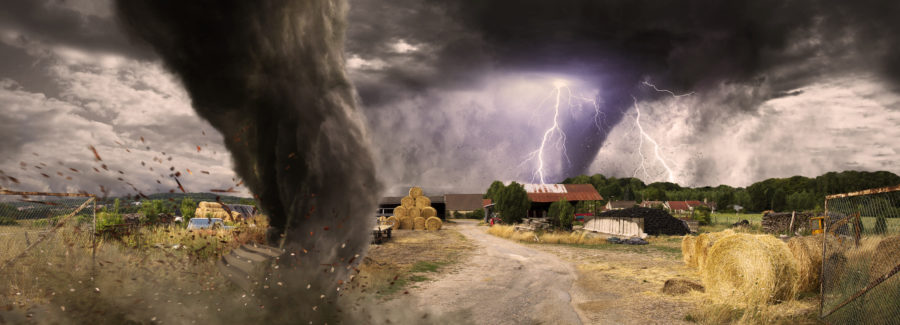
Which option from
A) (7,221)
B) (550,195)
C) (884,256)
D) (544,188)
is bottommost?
(884,256)

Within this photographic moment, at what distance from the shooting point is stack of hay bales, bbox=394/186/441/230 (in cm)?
4289

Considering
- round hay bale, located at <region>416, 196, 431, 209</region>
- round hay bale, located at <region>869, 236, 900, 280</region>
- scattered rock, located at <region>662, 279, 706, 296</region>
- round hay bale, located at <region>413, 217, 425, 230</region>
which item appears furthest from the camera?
round hay bale, located at <region>416, 196, 431, 209</region>

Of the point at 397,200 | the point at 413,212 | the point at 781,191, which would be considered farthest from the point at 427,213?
the point at 781,191

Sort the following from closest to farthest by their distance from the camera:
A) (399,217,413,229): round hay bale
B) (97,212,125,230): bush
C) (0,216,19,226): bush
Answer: (0,216,19,226): bush, (97,212,125,230): bush, (399,217,413,229): round hay bale

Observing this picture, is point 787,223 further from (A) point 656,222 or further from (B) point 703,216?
(B) point 703,216

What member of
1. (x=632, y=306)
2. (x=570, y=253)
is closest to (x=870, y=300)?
(x=632, y=306)

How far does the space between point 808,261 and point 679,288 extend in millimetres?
3565

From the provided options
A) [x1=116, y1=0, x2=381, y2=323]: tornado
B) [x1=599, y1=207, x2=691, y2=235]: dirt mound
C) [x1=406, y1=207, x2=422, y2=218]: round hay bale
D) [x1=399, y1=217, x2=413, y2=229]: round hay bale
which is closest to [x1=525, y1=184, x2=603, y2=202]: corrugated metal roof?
[x1=406, y1=207, x2=422, y2=218]: round hay bale

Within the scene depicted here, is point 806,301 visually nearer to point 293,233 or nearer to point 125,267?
point 293,233

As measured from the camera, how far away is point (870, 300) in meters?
8.62

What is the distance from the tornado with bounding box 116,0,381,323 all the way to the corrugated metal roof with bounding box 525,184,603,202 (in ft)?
154

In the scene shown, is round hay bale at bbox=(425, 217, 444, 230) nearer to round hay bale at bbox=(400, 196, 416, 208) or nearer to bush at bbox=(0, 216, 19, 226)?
round hay bale at bbox=(400, 196, 416, 208)

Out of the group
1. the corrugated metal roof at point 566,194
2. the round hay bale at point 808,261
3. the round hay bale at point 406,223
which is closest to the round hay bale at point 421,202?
the round hay bale at point 406,223

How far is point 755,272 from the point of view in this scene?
1148cm
